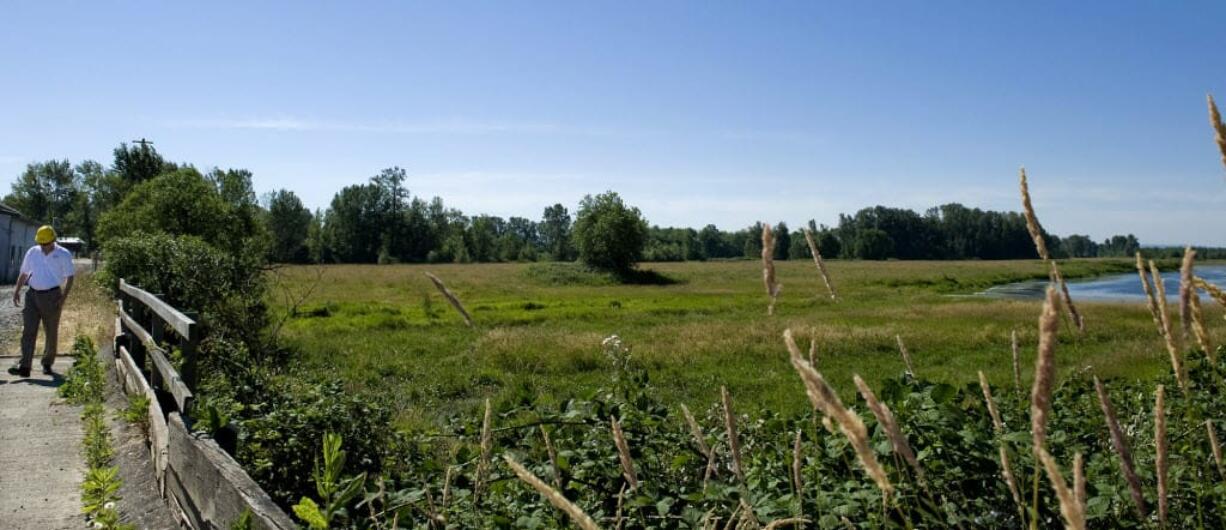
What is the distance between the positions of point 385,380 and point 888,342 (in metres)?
13.0

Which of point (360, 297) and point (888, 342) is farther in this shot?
point (360, 297)

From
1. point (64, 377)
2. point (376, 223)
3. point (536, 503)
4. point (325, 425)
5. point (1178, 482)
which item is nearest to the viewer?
point (1178, 482)

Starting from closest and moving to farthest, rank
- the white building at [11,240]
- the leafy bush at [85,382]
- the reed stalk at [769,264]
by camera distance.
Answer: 1. the reed stalk at [769,264]
2. the leafy bush at [85,382]
3. the white building at [11,240]

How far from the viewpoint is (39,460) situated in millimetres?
6641

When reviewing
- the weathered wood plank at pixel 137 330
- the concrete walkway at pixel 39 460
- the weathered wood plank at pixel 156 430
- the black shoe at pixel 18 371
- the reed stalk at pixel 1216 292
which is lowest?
the concrete walkway at pixel 39 460

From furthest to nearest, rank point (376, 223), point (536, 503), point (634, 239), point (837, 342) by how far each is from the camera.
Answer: point (376, 223) < point (634, 239) < point (837, 342) < point (536, 503)

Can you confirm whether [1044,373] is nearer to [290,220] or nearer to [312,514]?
[312,514]

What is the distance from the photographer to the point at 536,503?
3.64 meters

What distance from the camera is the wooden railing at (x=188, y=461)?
362 cm

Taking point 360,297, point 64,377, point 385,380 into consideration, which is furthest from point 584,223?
point 64,377

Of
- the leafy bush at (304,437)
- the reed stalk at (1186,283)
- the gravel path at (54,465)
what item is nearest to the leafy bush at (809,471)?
the reed stalk at (1186,283)

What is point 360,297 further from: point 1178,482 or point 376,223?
point 376,223

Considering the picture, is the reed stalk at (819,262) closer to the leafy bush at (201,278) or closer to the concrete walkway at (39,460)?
the concrete walkway at (39,460)

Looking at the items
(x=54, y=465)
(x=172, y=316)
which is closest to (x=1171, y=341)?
(x=172, y=316)
